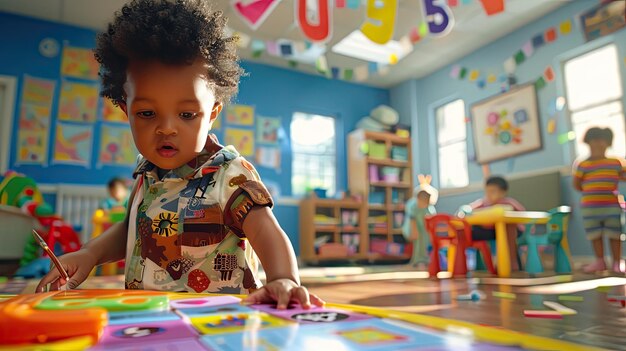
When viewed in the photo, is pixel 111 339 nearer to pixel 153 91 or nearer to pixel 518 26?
pixel 153 91

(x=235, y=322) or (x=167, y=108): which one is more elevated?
(x=167, y=108)

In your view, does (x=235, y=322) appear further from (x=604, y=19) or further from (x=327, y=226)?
(x=327, y=226)

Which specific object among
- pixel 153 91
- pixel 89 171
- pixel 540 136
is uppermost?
pixel 540 136

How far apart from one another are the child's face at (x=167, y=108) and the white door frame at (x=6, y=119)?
419 centimetres

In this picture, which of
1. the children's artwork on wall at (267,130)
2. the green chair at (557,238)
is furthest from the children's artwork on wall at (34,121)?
the green chair at (557,238)

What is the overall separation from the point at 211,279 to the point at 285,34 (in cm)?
421

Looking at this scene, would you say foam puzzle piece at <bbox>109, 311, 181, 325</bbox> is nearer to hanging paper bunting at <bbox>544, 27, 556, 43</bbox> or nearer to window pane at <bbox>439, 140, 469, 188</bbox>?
hanging paper bunting at <bbox>544, 27, 556, 43</bbox>

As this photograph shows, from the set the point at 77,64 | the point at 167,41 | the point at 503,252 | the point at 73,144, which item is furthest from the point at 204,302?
the point at 77,64

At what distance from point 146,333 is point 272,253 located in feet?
0.91

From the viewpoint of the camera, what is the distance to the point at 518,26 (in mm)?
4500

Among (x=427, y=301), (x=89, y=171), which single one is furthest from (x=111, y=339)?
(x=89, y=171)

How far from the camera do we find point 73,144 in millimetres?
4246

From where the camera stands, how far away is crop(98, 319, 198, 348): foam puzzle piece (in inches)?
9.4

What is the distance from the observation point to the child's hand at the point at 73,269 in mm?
579
